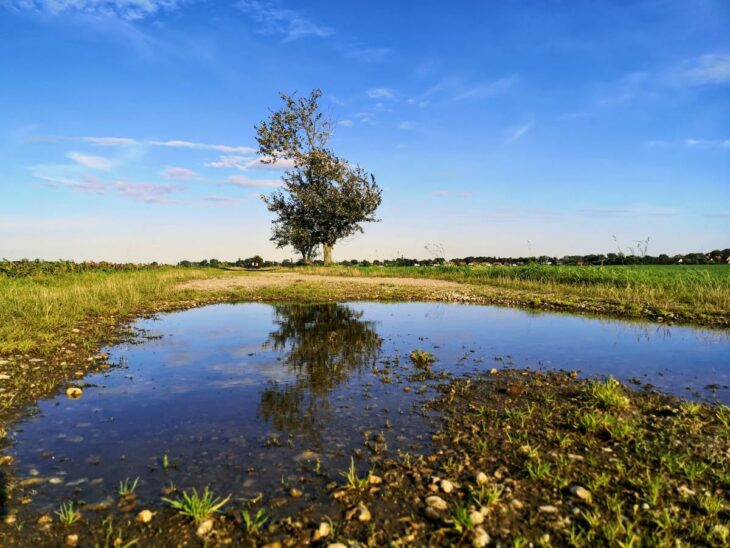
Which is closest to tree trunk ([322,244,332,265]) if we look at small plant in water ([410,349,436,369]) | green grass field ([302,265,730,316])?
green grass field ([302,265,730,316])

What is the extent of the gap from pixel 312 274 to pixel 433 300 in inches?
899

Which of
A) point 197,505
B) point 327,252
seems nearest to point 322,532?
point 197,505

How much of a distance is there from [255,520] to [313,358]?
22.0 ft

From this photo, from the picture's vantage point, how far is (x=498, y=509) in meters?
4.50

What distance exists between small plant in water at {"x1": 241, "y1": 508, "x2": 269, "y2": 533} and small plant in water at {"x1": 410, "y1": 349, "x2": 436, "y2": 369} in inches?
242

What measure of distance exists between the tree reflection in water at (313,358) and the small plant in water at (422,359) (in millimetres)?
977

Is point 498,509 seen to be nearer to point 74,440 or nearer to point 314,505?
point 314,505

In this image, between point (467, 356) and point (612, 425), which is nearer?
point (612, 425)

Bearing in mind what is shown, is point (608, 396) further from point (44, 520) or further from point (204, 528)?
point (44, 520)

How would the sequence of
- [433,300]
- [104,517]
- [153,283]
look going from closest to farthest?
1. [104,517]
2. [433,300]
3. [153,283]

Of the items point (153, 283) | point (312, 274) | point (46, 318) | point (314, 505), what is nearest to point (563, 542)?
point (314, 505)

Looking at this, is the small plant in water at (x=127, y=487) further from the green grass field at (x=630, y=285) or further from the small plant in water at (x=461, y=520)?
the green grass field at (x=630, y=285)

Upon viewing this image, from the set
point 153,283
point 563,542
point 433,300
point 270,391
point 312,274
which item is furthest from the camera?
point 312,274

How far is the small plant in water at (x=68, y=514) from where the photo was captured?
4266 millimetres
